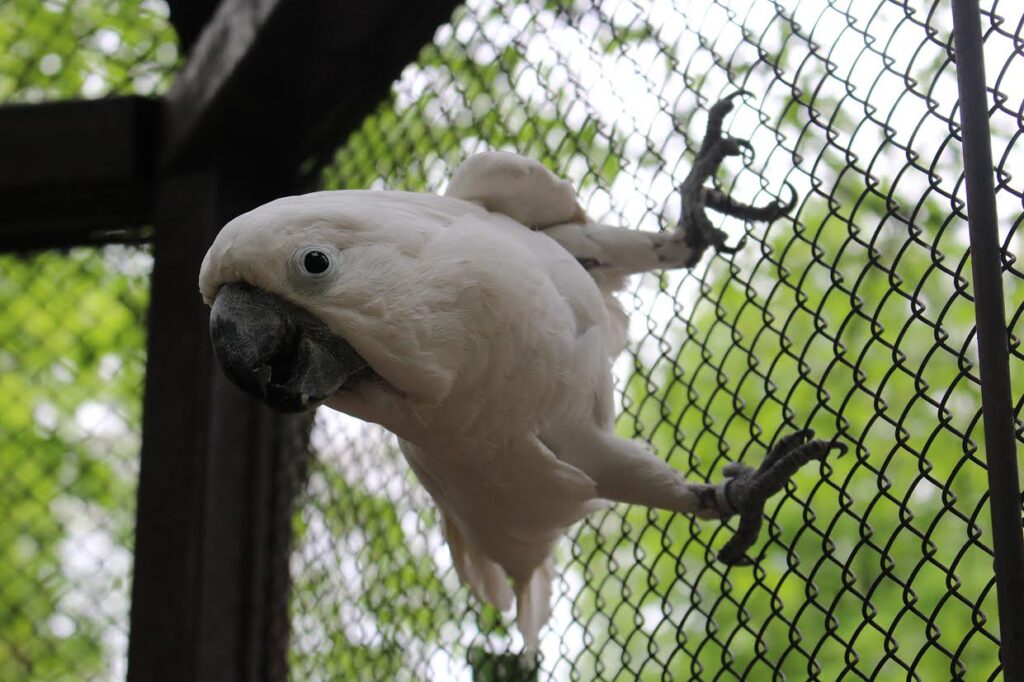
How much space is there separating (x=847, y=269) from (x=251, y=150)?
280cm

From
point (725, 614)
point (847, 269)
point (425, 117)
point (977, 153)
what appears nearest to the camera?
point (977, 153)

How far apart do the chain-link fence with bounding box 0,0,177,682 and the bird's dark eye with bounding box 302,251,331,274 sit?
1732 mm

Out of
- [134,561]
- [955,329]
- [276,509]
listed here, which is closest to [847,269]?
[955,329]

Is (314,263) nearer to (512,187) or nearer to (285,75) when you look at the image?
(512,187)

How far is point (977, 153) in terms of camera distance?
103 centimetres

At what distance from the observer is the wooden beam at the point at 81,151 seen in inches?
93.8

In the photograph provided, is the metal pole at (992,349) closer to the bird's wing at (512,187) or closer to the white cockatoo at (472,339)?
the white cockatoo at (472,339)

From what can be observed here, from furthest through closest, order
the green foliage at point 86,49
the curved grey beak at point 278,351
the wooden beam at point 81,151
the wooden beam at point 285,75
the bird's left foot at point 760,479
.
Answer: the green foliage at point 86,49 < the wooden beam at point 81,151 < the wooden beam at point 285,75 < the bird's left foot at point 760,479 < the curved grey beak at point 278,351

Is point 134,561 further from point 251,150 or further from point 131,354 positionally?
point 131,354

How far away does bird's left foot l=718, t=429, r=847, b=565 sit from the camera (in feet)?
4.48

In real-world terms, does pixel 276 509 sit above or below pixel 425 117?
below

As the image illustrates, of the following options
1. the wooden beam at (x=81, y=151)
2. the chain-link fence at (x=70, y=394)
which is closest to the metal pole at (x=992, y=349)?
the wooden beam at (x=81, y=151)

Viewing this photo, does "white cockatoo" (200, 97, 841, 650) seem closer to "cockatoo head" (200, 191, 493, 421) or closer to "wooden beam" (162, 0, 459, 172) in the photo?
"cockatoo head" (200, 191, 493, 421)

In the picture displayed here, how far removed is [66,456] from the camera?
11.1 feet
